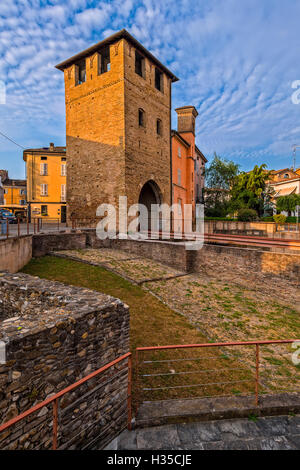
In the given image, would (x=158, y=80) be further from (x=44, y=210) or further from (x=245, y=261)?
(x=44, y=210)

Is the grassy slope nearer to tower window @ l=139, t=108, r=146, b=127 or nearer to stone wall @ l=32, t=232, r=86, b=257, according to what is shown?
stone wall @ l=32, t=232, r=86, b=257

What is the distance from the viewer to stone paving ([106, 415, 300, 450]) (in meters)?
3.36

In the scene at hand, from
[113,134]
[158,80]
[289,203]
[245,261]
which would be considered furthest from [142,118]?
[289,203]

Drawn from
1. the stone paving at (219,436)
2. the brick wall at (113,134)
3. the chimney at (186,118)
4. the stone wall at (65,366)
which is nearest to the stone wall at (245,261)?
the stone paving at (219,436)

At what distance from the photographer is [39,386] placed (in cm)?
301

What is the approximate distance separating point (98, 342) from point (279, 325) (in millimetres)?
6519

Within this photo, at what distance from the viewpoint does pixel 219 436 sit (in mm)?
3535

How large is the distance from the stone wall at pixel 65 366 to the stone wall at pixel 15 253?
190 inches

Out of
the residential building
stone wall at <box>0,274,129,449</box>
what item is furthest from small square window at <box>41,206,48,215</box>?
stone wall at <box>0,274,129,449</box>

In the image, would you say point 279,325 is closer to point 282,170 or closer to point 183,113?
point 183,113

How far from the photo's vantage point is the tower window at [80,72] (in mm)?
20359

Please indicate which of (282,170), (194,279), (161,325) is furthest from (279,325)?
(282,170)

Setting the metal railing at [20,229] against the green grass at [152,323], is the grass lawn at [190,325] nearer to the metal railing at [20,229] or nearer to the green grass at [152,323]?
the green grass at [152,323]

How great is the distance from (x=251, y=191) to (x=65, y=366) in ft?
112
